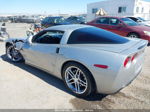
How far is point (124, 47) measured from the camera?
2713mm

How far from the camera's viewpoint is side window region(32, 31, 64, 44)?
11.1 ft

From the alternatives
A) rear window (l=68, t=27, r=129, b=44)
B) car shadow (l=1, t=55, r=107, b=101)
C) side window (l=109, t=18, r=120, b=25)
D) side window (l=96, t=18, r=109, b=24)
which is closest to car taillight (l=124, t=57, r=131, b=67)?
rear window (l=68, t=27, r=129, b=44)

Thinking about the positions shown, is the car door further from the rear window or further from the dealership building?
the dealership building

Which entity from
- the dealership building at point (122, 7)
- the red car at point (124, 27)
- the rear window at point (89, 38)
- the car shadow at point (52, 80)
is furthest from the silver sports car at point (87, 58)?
the dealership building at point (122, 7)

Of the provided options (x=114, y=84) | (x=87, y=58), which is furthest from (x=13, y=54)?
(x=114, y=84)

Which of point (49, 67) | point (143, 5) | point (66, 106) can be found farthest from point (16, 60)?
point (143, 5)

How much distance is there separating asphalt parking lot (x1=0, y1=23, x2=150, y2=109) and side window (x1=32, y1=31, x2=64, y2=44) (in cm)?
99

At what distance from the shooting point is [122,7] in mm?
25031

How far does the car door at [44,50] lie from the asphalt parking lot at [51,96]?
0.42 metres

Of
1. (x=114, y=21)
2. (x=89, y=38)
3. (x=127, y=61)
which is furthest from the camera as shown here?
(x=114, y=21)

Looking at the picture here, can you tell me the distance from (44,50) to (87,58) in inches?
51.8

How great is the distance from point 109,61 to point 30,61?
97.8 inches

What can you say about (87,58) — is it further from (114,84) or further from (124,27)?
(124,27)

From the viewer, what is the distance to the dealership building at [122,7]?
78.4ft
